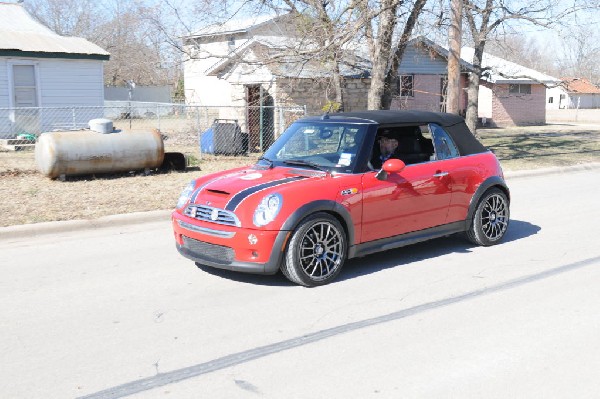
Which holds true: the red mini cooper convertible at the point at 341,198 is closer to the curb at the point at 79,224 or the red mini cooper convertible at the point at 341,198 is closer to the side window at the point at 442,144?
the side window at the point at 442,144

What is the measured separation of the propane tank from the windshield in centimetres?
615

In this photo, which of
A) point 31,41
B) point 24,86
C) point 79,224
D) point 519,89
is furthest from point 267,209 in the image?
point 519,89

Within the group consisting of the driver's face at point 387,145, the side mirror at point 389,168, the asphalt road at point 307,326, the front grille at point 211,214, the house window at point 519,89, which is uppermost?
the house window at point 519,89

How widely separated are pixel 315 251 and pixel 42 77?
59.8ft

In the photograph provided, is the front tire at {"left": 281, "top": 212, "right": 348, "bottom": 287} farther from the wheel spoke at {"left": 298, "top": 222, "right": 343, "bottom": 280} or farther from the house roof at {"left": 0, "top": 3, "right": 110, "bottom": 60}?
the house roof at {"left": 0, "top": 3, "right": 110, "bottom": 60}

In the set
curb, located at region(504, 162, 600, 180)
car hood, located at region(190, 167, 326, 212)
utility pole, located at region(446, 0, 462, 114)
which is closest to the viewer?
car hood, located at region(190, 167, 326, 212)

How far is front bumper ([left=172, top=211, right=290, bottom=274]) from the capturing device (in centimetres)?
595

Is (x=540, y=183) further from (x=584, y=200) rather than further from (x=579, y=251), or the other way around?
(x=579, y=251)

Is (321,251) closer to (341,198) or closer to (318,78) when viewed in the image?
(341,198)

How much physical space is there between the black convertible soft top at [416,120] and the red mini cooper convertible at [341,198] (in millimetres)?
16

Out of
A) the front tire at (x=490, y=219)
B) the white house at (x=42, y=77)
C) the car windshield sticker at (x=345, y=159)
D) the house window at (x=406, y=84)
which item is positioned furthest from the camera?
the house window at (x=406, y=84)

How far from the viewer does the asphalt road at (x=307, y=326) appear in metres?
4.19

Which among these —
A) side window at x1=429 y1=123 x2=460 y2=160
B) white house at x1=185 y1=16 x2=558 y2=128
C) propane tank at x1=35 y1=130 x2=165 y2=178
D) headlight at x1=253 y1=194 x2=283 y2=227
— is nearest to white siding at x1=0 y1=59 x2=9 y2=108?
white house at x1=185 y1=16 x2=558 y2=128

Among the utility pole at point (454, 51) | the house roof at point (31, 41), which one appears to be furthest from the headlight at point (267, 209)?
the house roof at point (31, 41)
